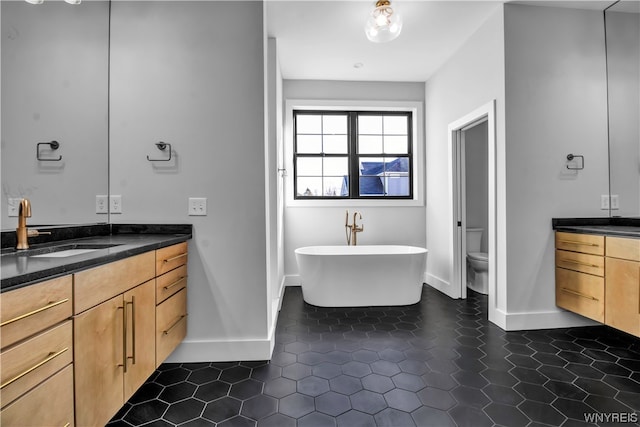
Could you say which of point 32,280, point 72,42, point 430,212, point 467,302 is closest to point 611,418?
point 467,302

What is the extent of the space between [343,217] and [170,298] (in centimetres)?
264

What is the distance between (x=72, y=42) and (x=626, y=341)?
169 inches

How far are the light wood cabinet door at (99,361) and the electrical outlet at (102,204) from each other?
3.34 ft

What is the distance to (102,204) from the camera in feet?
7.02

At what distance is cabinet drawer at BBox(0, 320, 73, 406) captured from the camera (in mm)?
837

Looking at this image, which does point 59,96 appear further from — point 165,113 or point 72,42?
point 165,113

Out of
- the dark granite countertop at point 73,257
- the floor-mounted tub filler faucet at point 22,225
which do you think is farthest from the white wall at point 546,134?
the floor-mounted tub filler faucet at point 22,225

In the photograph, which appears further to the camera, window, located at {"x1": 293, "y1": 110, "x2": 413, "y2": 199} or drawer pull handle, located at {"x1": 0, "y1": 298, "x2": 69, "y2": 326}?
window, located at {"x1": 293, "y1": 110, "x2": 413, "y2": 199}

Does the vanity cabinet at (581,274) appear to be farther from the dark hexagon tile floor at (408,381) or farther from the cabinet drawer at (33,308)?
the cabinet drawer at (33,308)

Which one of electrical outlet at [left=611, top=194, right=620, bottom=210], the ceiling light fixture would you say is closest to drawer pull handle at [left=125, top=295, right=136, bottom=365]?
the ceiling light fixture

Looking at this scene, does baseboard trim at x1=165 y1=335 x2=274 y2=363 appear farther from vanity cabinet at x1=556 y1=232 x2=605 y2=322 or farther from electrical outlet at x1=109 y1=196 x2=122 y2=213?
vanity cabinet at x1=556 y1=232 x2=605 y2=322

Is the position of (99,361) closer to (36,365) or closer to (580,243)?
(36,365)

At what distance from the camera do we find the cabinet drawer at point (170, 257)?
1777mm

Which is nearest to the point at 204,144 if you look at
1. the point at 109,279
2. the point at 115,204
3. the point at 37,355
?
the point at 115,204
